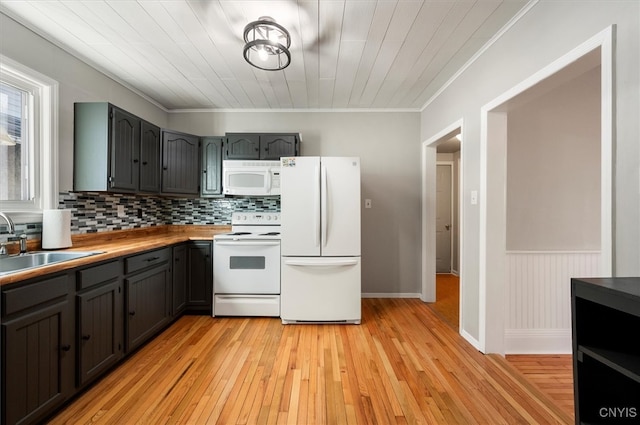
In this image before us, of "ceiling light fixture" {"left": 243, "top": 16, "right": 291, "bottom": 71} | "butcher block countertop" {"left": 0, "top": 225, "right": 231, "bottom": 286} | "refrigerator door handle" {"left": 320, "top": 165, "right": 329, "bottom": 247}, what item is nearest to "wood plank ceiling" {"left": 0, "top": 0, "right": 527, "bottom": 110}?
A: "ceiling light fixture" {"left": 243, "top": 16, "right": 291, "bottom": 71}

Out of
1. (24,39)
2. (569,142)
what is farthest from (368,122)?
(24,39)

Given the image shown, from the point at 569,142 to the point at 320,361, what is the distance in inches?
111

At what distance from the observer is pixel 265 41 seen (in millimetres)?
1839

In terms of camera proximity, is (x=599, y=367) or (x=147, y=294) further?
(x=147, y=294)

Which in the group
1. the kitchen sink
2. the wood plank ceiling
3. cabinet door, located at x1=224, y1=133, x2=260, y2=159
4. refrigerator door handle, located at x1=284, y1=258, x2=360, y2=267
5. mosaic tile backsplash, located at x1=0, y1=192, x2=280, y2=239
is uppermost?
the wood plank ceiling

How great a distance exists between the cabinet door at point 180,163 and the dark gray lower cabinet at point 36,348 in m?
1.73

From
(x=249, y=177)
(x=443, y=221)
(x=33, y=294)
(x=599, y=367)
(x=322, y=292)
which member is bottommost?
(x=322, y=292)

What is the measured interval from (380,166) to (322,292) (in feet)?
6.01

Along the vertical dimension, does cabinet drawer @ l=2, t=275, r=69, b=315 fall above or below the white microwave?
below

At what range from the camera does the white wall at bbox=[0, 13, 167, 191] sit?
1.85m

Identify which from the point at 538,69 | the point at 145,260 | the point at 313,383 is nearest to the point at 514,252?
the point at 538,69

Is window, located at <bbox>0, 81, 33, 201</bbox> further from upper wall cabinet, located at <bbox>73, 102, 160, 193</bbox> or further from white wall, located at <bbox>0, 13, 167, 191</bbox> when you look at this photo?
upper wall cabinet, located at <bbox>73, 102, 160, 193</bbox>

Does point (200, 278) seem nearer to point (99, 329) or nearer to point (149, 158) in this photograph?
point (99, 329)

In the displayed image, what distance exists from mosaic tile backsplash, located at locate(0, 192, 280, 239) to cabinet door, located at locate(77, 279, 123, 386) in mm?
761
